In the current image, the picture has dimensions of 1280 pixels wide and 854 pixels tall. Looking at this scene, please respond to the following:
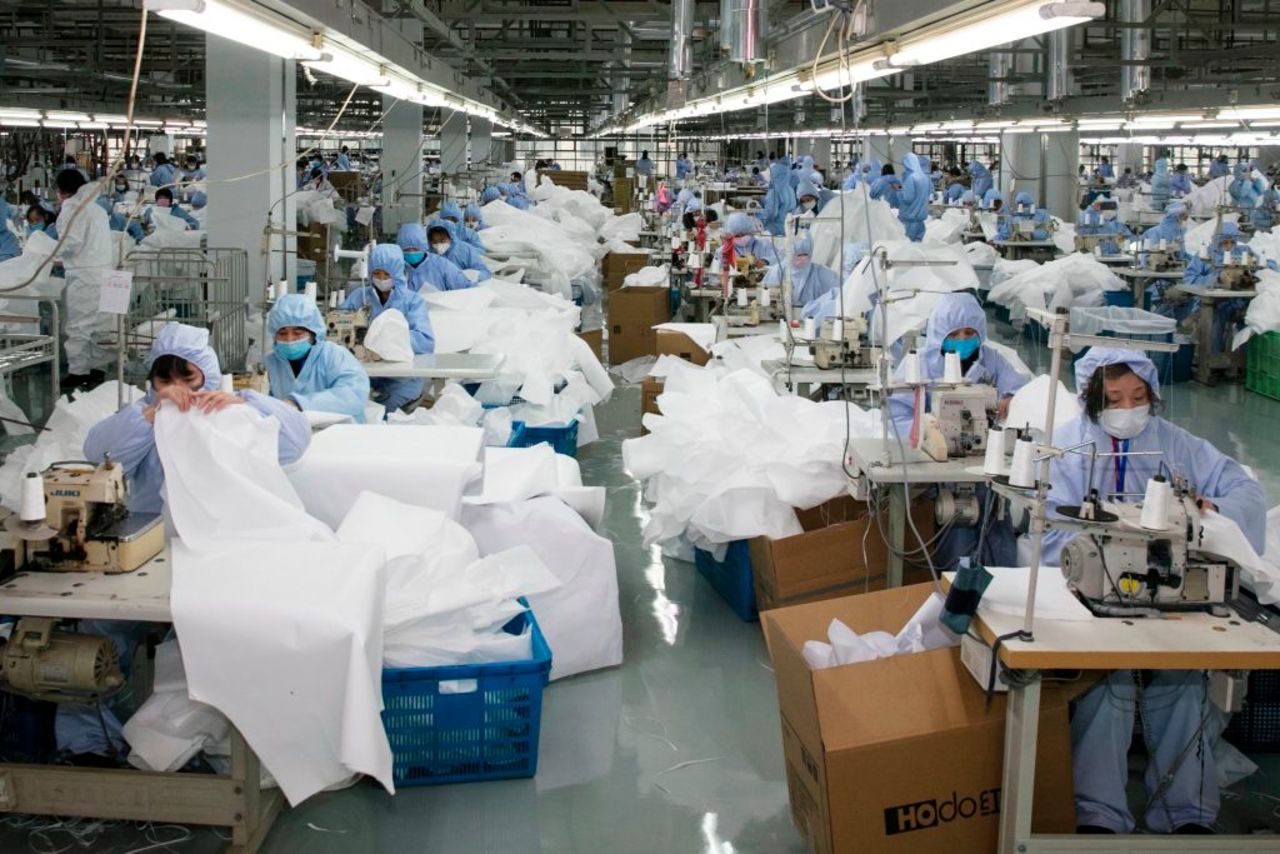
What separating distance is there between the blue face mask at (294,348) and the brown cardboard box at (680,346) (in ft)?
12.3

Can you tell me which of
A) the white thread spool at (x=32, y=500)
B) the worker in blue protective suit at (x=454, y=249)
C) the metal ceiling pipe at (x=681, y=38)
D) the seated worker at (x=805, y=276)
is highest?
the metal ceiling pipe at (x=681, y=38)

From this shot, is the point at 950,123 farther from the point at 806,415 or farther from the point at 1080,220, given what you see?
the point at 806,415

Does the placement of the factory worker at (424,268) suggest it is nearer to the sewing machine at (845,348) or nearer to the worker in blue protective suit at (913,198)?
the sewing machine at (845,348)

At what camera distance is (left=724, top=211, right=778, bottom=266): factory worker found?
10312 millimetres

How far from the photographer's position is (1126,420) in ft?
11.6

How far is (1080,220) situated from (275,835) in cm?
1588

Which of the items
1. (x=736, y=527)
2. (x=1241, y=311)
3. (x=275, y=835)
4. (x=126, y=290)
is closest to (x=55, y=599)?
(x=275, y=835)

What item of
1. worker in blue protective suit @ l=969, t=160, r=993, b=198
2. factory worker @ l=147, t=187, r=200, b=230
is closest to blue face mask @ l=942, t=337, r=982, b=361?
factory worker @ l=147, t=187, r=200, b=230

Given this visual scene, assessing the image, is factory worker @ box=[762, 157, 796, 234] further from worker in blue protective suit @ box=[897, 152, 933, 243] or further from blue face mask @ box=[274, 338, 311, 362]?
blue face mask @ box=[274, 338, 311, 362]

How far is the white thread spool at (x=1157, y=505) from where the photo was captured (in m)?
2.92

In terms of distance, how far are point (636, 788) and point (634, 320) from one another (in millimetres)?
7682

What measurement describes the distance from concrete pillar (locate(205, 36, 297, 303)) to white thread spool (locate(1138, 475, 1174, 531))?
5.65 metres

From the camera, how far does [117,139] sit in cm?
2667

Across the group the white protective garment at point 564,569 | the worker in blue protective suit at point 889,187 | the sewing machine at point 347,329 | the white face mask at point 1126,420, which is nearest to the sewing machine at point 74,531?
the white protective garment at point 564,569
